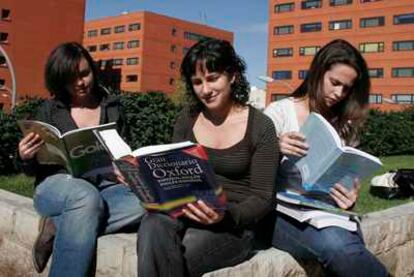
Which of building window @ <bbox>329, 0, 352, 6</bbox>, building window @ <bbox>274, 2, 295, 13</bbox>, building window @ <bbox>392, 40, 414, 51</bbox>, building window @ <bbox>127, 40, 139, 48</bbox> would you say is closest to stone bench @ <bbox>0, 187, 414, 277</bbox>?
building window @ <bbox>392, 40, 414, 51</bbox>

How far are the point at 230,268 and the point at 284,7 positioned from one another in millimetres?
72851

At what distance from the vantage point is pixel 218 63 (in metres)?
2.74

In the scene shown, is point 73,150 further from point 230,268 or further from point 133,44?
point 133,44

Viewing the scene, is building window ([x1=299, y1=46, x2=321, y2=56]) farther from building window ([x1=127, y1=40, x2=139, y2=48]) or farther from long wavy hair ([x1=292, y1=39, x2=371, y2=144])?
long wavy hair ([x1=292, y1=39, x2=371, y2=144])

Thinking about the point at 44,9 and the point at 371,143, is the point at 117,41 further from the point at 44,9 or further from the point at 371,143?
the point at 371,143

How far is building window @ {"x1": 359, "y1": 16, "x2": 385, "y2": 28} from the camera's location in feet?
208

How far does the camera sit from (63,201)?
9.46 ft

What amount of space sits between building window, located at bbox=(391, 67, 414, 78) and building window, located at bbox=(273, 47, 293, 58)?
14.8 m

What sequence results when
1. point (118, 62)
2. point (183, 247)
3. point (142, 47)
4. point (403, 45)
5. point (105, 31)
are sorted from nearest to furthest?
point (183, 247), point (403, 45), point (142, 47), point (118, 62), point (105, 31)

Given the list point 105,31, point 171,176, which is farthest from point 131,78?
point 171,176

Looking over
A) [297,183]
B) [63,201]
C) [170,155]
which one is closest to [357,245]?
[297,183]

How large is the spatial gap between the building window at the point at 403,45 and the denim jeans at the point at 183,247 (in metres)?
63.1

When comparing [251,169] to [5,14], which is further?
[5,14]

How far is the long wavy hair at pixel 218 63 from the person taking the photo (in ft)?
8.98
